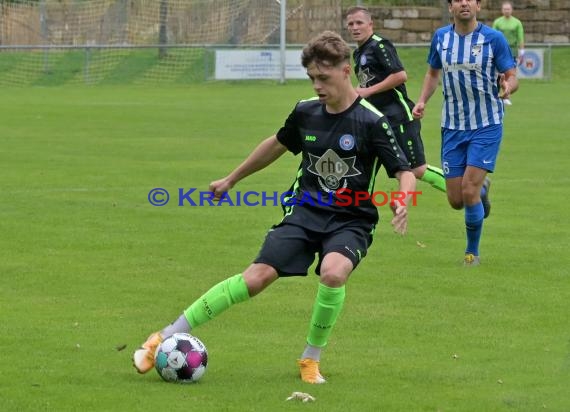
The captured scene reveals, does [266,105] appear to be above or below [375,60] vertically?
below

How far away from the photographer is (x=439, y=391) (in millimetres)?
6438

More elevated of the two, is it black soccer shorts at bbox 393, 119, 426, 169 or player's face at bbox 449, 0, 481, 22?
player's face at bbox 449, 0, 481, 22

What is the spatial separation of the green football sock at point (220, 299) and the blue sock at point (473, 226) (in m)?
4.07

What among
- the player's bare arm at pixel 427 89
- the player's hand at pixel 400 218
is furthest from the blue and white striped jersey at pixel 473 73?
the player's hand at pixel 400 218

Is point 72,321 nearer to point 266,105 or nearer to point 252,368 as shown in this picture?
point 252,368

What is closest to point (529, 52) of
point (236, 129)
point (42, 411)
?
point (236, 129)

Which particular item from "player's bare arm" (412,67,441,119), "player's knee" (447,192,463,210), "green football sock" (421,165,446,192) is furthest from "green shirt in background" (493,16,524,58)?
"player's knee" (447,192,463,210)

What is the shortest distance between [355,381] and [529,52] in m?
32.3

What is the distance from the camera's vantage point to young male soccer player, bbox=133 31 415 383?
21.4 ft

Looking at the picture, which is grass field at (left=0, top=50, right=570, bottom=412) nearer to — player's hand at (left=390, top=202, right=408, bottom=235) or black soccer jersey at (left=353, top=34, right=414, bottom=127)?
player's hand at (left=390, top=202, right=408, bottom=235)

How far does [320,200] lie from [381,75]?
527cm

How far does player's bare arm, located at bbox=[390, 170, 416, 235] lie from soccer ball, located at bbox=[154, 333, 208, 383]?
1186mm

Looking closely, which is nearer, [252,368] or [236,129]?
[252,368]

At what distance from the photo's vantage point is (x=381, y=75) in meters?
11.9
